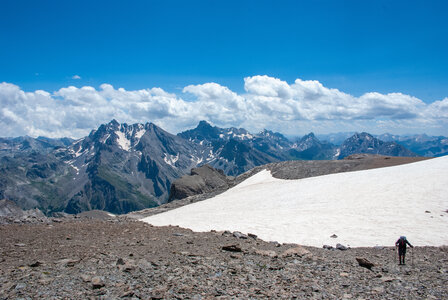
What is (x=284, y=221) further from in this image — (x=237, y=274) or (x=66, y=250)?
(x=66, y=250)

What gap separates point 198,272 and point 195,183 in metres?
57.6

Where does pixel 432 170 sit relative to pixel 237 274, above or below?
above

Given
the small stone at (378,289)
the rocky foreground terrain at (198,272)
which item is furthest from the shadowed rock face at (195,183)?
the small stone at (378,289)

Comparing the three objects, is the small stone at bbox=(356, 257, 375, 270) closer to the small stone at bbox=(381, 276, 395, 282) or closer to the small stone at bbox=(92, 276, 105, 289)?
the small stone at bbox=(381, 276, 395, 282)

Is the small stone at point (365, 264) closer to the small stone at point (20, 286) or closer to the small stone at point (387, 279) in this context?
the small stone at point (387, 279)

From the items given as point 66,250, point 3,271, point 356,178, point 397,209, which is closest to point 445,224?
point 397,209

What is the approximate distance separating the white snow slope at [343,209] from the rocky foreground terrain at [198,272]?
3.97 metres

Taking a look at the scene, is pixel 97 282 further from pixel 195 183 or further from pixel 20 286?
pixel 195 183

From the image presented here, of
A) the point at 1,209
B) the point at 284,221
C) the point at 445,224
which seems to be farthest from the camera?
the point at 1,209

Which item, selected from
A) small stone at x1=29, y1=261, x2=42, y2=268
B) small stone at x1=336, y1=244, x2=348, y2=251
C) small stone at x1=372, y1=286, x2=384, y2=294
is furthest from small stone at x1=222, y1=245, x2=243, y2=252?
small stone at x1=29, y1=261, x2=42, y2=268

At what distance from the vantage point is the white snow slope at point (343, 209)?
18.8m

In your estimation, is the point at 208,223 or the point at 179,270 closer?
the point at 179,270

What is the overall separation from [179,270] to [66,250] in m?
6.12

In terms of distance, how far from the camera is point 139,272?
9.80 meters
